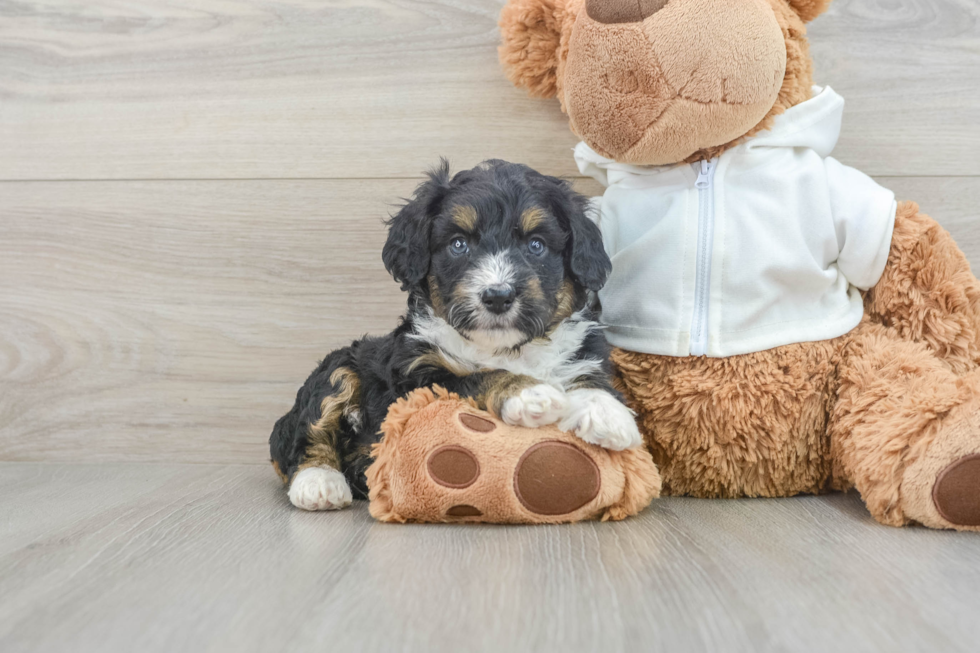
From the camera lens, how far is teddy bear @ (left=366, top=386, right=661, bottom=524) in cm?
162

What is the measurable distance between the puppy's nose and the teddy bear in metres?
0.23

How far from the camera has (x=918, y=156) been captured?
2344mm

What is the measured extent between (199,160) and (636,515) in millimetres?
1778

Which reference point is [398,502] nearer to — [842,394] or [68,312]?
[842,394]

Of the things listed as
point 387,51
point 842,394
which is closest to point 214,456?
point 387,51

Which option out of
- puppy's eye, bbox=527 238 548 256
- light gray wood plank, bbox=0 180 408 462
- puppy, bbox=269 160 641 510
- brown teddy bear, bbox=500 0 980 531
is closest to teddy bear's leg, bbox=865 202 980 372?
brown teddy bear, bbox=500 0 980 531

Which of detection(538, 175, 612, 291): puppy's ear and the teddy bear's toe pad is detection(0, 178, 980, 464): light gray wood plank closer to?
detection(538, 175, 612, 291): puppy's ear

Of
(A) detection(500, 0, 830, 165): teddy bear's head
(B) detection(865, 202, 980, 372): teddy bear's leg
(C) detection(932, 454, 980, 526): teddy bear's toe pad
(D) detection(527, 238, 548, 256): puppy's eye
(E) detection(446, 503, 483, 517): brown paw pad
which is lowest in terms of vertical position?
(E) detection(446, 503, 483, 517): brown paw pad

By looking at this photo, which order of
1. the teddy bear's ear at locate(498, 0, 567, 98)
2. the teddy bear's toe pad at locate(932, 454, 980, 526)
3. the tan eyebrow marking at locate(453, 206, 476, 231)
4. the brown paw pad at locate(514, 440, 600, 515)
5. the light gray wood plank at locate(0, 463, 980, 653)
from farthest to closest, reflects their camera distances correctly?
1. the teddy bear's ear at locate(498, 0, 567, 98)
2. the tan eyebrow marking at locate(453, 206, 476, 231)
3. the brown paw pad at locate(514, 440, 600, 515)
4. the teddy bear's toe pad at locate(932, 454, 980, 526)
5. the light gray wood plank at locate(0, 463, 980, 653)

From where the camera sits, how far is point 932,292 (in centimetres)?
189

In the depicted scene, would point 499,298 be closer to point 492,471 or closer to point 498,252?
point 498,252

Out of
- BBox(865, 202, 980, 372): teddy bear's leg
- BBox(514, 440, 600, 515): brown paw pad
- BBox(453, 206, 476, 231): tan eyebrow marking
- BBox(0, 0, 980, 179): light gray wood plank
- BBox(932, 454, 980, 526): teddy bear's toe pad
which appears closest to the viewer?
BBox(932, 454, 980, 526): teddy bear's toe pad

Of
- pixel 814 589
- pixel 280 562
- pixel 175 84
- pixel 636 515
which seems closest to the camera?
pixel 814 589

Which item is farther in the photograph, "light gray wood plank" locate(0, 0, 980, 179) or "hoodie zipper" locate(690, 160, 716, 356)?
"light gray wood plank" locate(0, 0, 980, 179)
